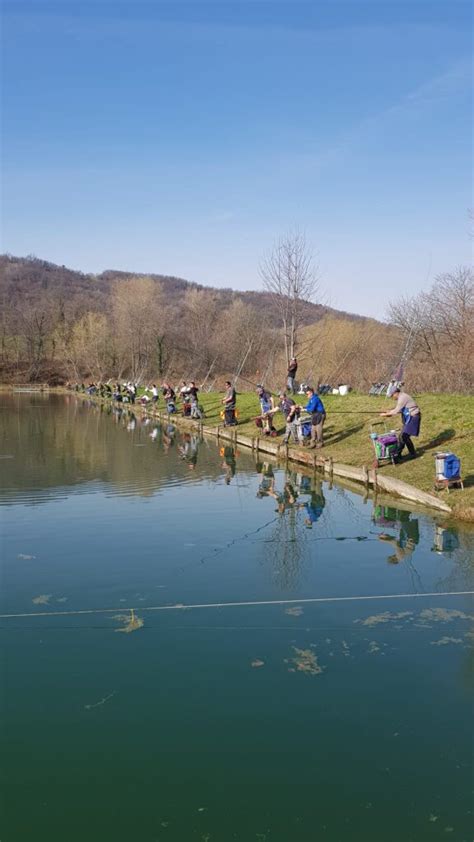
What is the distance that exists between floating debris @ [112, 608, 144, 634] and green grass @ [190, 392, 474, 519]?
665 cm

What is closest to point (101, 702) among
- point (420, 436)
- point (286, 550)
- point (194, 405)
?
point (286, 550)

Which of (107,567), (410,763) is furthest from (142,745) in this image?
(107,567)

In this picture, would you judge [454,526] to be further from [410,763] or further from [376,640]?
[410,763]

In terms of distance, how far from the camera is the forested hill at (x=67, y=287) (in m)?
117

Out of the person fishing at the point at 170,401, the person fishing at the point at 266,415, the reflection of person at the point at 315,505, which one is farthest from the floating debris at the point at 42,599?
the person fishing at the point at 170,401

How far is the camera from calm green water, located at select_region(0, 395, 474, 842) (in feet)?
15.1

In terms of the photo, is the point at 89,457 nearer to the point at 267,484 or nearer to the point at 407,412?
the point at 267,484

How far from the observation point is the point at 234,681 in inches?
246

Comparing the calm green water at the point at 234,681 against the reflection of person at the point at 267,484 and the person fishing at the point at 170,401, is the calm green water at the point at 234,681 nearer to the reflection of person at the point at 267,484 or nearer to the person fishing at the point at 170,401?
the reflection of person at the point at 267,484

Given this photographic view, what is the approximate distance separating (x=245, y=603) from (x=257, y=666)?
165 cm

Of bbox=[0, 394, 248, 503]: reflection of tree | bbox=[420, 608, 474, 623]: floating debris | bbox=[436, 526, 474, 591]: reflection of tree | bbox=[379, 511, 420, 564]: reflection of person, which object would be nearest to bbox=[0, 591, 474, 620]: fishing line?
bbox=[436, 526, 474, 591]: reflection of tree

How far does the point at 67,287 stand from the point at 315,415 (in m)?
136

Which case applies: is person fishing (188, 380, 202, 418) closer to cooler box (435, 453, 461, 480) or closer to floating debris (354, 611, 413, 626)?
cooler box (435, 453, 461, 480)

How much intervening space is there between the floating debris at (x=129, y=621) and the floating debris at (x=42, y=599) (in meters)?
0.95
